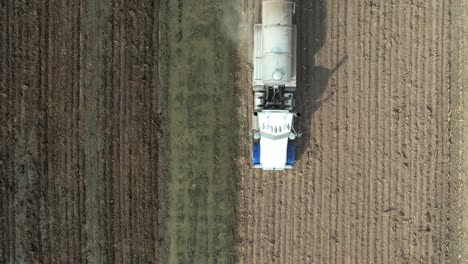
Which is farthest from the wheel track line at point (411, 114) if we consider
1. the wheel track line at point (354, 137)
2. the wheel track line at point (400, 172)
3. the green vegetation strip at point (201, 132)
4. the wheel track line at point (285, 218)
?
the green vegetation strip at point (201, 132)

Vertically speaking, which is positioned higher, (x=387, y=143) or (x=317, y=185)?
(x=387, y=143)

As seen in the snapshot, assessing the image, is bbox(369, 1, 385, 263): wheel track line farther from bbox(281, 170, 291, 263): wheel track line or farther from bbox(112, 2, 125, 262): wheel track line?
bbox(112, 2, 125, 262): wheel track line

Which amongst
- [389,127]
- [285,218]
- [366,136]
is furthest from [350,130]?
[285,218]

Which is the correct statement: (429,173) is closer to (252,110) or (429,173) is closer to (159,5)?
(252,110)

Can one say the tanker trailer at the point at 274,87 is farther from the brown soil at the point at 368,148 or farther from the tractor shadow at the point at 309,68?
the brown soil at the point at 368,148

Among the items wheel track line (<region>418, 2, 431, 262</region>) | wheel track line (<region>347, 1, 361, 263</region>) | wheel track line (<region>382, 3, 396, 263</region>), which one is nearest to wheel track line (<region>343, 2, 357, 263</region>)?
wheel track line (<region>347, 1, 361, 263</region>)

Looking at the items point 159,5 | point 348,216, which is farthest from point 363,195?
point 159,5

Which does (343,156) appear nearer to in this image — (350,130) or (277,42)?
(350,130)

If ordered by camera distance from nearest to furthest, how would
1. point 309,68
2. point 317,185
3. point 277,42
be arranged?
point 277,42 → point 309,68 → point 317,185
